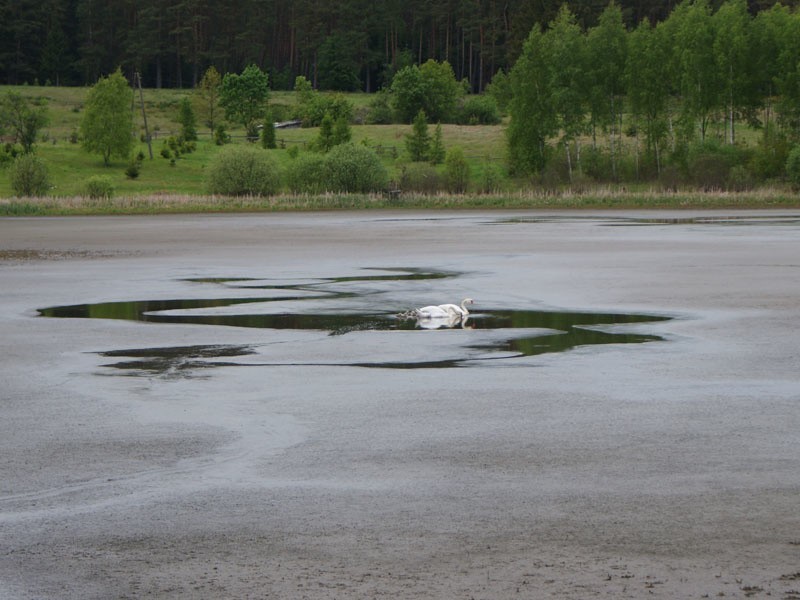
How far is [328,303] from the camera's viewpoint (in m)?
21.2

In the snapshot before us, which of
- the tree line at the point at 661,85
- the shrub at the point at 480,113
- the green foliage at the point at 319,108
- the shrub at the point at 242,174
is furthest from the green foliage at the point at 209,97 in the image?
the shrub at the point at 242,174

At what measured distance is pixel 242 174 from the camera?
7281cm

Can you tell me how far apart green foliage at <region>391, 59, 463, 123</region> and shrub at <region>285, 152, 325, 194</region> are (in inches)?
1890

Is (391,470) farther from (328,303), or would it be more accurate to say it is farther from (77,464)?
(328,303)

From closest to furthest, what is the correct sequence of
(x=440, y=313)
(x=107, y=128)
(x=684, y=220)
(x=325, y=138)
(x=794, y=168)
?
(x=440, y=313) < (x=684, y=220) < (x=794, y=168) < (x=107, y=128) < (x=325, y=138)

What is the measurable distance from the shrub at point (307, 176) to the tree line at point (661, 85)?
18831mm

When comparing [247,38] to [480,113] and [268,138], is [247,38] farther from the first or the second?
[268,138]

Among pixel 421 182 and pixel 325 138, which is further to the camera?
pixel 325 138

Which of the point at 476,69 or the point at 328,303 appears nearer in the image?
the point at 328,303

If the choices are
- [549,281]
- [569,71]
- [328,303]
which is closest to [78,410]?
[328,303]

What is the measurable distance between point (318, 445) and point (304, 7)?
149142mm

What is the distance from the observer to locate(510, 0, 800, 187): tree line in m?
82.7

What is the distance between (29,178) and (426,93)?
54.8 metres

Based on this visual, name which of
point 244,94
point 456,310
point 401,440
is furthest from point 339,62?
point 401,440
